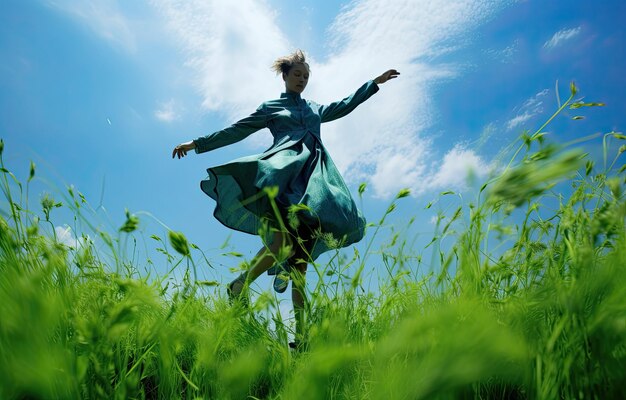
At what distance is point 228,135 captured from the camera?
2.88 metres

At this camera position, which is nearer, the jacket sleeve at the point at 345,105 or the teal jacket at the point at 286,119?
the teal jacket at the point at 286,119

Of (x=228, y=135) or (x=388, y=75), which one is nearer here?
(x=228, y=135)

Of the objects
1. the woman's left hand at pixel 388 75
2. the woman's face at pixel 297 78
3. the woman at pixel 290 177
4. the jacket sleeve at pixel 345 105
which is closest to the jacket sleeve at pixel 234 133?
the woman at pixel 290 177

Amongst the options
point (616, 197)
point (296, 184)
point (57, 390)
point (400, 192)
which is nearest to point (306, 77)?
point (296, 184)

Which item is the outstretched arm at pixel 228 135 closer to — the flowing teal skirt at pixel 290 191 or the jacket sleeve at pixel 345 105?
the flowing teal skirt at pixel 290 191

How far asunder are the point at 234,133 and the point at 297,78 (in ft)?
2.05

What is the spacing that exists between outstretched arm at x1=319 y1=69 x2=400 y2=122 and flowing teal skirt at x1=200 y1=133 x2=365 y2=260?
40 cm

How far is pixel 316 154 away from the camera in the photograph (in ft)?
8.95

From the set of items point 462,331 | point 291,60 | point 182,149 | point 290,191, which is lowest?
point 462,331

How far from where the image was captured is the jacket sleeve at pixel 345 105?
309 cm

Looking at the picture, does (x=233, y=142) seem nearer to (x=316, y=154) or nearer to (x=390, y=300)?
(x=316, y=154)

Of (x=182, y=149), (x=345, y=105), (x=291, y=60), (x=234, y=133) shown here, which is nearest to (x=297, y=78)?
(x=291, y=60)

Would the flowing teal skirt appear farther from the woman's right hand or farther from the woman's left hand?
the woman's left hand

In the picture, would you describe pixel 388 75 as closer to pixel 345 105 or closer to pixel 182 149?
pixel 345 105
